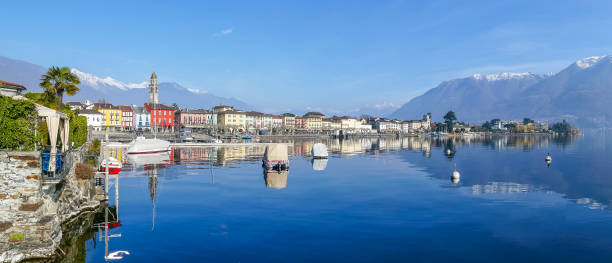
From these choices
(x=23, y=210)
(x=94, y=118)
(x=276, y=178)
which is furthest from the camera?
(x=94, y=118)

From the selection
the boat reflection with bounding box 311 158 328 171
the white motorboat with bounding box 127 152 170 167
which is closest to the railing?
the white motorboat with bounding box 127 152 170 167

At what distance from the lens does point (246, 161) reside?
72000 millimetres

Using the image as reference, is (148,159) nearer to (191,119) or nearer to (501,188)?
(501,188)

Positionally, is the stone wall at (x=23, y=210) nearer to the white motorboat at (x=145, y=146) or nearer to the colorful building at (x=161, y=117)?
the white motorboat at (x=145, y=146)

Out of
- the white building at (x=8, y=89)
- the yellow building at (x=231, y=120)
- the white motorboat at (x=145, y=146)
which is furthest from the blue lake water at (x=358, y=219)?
the yellow building at (x=231, y=120)

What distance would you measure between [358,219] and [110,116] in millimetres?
151701

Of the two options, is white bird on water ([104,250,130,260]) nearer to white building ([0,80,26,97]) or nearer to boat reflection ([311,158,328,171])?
white building ([0,80,26,97])

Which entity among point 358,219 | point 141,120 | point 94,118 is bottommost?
point 358,219

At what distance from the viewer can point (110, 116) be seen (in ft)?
512

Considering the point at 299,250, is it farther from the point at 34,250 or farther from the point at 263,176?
the point at 263,176

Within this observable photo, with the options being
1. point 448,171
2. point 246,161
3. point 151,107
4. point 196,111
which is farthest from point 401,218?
point 196,111

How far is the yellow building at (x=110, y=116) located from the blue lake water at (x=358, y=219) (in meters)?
115

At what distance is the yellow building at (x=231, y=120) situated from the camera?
19050 centimetres

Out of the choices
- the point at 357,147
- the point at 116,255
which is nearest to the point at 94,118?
the point at 357,147
